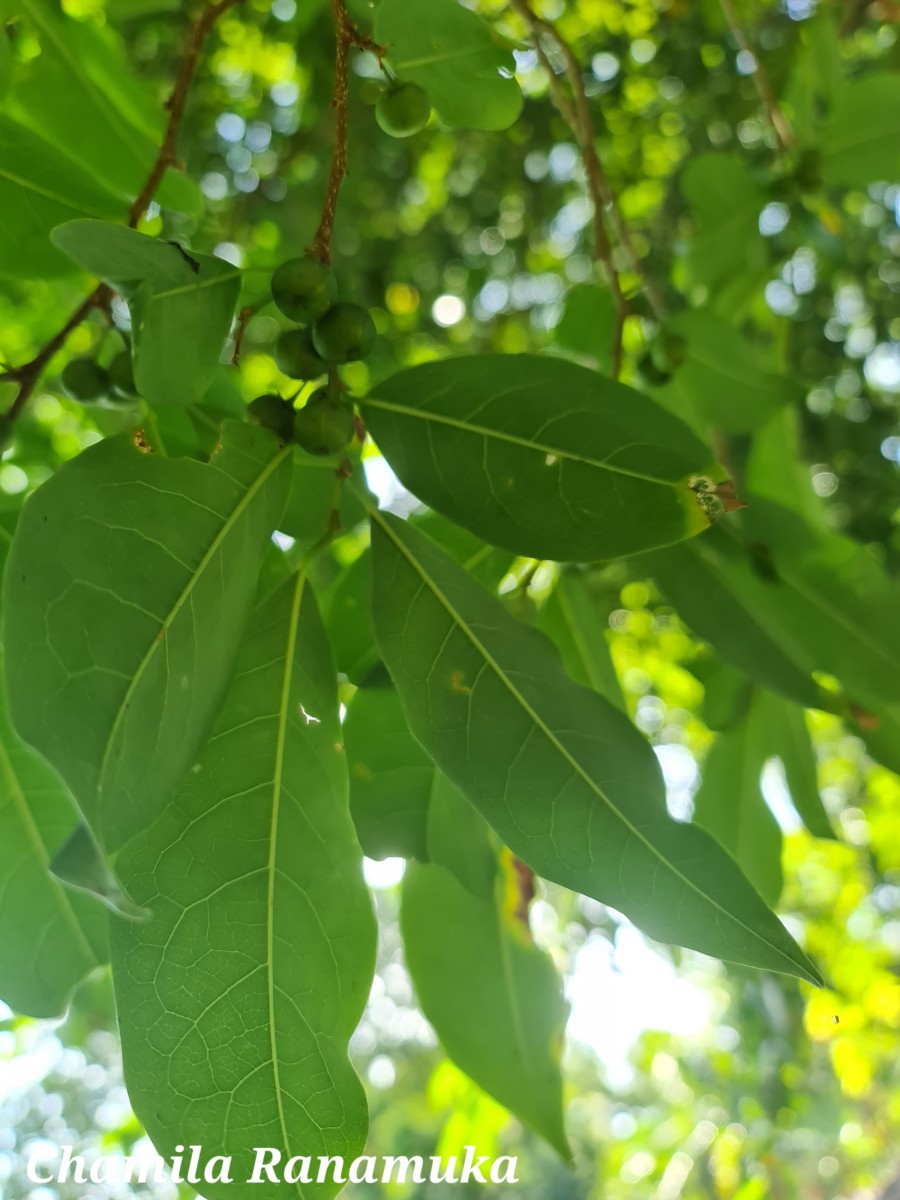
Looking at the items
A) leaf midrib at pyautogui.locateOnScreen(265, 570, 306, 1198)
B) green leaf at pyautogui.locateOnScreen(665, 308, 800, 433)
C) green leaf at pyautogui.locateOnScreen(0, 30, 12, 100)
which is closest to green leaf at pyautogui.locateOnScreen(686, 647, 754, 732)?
green leaf at pyautogui.locateOnScreen(665, 308, 800, 433)

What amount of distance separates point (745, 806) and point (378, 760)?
0.62m

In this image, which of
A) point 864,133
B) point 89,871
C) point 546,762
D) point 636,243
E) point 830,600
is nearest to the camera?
point 89,871

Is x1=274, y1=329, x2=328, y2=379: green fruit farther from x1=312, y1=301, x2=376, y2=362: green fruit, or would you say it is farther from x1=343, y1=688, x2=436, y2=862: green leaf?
x1=343, y1=688, x2=436, y2=862: green leaf

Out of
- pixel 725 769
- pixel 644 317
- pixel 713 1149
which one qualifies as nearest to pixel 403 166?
pixel 644 317

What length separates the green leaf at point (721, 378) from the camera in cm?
124

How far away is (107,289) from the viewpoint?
0.92 meters

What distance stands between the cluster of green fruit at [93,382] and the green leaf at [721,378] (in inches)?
27.7

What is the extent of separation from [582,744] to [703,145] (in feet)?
7.70

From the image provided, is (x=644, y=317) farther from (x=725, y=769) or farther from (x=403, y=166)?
(x=403, y=166)

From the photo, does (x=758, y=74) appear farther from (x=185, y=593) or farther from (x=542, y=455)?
(x=185, y=593)

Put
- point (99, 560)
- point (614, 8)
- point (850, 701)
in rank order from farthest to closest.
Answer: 1. point (614, 8)
2. point (850, 701)
3. point (99, 560)

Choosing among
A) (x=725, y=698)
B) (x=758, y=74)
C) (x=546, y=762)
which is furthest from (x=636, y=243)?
(x=546, y=762)

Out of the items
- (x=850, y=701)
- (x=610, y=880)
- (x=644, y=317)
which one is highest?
(x=644, y=317)

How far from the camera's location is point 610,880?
0.67m
